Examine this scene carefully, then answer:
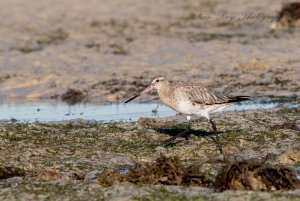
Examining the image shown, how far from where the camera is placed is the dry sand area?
27.8ft

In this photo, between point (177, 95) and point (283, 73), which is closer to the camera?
point (177, 95)

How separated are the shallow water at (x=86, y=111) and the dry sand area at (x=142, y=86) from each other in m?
0.62

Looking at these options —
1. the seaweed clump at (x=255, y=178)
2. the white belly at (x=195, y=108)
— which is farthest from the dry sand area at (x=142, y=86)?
the white belly at (x=195, y=108)

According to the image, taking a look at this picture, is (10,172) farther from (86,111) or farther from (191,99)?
(86,111)

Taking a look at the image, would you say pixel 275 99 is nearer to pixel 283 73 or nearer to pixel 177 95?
pixel 283 73

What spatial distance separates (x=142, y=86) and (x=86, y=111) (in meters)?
2.25

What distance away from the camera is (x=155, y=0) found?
28.2 meters

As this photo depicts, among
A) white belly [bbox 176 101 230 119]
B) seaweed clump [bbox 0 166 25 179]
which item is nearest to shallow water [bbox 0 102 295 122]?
white belly [bbox 176 101 230 119]

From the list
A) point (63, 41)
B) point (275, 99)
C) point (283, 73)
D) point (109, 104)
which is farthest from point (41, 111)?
point (63, 41)

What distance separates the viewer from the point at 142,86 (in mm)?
16469

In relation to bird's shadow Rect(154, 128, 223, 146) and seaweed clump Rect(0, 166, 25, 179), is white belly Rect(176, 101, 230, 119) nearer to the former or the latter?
bird's shadow Rect(154, 128, 223, 146)

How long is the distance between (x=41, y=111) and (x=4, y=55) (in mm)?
5828

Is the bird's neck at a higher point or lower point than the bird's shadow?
higher

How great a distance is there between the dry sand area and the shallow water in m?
0.62
